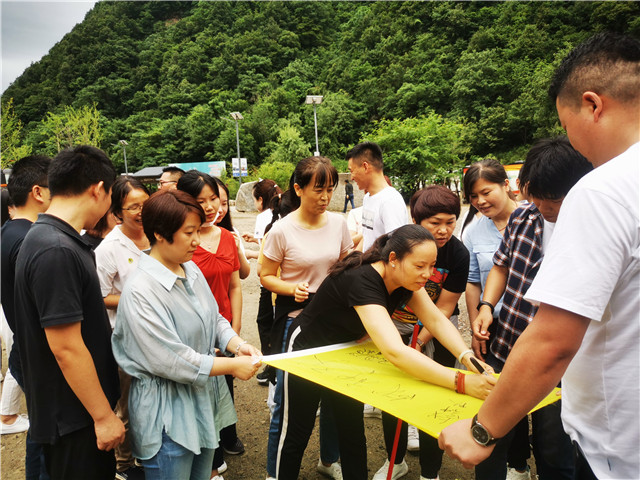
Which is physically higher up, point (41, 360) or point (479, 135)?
point (479, 135)

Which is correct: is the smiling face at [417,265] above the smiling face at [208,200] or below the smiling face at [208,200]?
below

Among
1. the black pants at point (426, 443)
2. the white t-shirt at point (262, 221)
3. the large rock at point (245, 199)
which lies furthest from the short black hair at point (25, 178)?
the large rock at point (245, 199)

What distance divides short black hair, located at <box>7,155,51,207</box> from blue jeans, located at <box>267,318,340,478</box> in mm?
2021

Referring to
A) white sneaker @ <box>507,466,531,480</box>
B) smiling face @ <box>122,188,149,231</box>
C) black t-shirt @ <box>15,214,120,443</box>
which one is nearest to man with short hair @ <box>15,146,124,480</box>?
black t-shirt @ <box>15,214,120,443</box>

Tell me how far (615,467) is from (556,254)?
1.95ft

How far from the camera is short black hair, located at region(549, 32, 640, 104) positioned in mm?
1114

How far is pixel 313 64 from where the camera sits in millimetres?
65500

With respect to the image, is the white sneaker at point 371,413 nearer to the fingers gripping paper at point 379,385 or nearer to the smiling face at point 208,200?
the fingers gripping paper at point 379,385

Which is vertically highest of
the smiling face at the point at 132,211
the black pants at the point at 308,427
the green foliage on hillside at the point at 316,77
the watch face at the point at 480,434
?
the green foliage on hillside at the point at 316,77

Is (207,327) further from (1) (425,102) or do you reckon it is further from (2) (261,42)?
(2) (261,42)

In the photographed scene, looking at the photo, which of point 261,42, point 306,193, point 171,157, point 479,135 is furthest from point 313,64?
point 306,193

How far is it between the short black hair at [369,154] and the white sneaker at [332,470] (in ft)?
8.34

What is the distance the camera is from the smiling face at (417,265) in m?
2.06

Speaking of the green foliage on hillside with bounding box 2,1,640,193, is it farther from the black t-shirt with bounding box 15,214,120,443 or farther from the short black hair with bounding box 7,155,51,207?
the black t-shirt with bounding box 15,214,120,443
